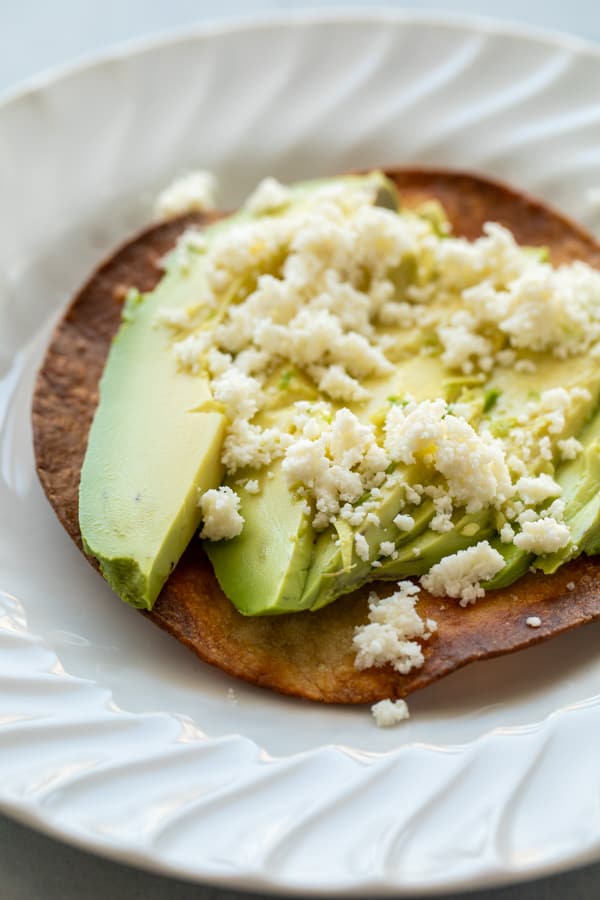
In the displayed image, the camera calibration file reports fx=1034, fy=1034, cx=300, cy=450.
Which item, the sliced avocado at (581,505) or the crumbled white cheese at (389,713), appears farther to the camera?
the sliced avocado at (581,505)

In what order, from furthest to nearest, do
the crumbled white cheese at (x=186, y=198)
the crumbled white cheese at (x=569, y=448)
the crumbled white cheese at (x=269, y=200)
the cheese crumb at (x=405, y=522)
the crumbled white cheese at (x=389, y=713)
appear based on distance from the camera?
the crumbled white cheese at (x=186, y=198), the crumbled white cheese at (x=269, y=200), the crumbled white cheese at (x=569, y=448), the cheese crumb at (x=405, y=522), the crumbled white cheese at (x=389, y=713)

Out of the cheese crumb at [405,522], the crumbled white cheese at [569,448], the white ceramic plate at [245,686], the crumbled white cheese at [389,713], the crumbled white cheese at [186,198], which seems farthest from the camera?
the crumbled white cheese at [186,198]

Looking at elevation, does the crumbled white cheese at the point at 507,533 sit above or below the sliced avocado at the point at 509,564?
above

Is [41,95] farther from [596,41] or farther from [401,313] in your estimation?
[596,41]

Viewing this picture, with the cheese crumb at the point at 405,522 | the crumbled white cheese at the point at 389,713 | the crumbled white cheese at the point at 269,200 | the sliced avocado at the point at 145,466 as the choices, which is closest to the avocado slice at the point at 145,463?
the sliced avocado at the point at 145,466

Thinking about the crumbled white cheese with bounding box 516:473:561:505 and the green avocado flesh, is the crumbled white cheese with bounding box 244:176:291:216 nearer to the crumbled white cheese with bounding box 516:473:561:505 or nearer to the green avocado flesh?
the green avocado flesh

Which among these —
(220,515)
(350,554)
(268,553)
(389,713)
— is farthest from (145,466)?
(389,713)

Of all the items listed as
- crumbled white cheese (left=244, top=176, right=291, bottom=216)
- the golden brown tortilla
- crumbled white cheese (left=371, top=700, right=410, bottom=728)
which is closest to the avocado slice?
the golden brown tortilla

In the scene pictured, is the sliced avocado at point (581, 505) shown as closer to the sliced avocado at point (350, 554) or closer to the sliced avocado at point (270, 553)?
the sliced avocado at point (350, 554)
